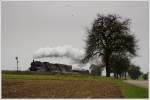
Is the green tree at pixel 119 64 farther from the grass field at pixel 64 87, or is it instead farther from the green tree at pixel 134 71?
the grass field at pixel 64 87

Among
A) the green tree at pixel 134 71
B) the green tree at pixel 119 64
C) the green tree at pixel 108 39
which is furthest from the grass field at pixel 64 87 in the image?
the green tree at pixel 108 39

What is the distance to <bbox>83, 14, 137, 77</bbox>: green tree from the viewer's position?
33.9 feet

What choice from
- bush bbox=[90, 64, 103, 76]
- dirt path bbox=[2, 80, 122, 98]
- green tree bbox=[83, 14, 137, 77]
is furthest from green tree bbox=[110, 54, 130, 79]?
dirt path bbox=[2, 80, 122, 98]

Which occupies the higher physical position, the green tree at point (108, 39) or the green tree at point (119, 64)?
the green tree at point (108, 39)

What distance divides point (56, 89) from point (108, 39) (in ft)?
7.72

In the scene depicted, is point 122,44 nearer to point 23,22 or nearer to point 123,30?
point 123,30

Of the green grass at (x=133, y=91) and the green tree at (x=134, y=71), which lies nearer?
the green grass at (x=133, y=91)

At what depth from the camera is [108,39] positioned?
35.4 ft

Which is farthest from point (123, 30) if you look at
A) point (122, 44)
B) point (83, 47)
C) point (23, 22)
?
point (23, 22)

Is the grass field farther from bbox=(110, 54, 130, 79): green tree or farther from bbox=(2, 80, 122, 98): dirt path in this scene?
bbox=(110, 54, 130, 79): green tree

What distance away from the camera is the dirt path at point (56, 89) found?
925 centimetres

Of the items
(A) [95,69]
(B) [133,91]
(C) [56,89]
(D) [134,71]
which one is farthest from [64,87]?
(D) [134,71]

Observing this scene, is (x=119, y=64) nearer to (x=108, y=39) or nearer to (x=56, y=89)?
(x=108, y=39)

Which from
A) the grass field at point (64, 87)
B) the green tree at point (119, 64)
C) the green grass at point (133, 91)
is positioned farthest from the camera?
the green tree at point (119, 64)
